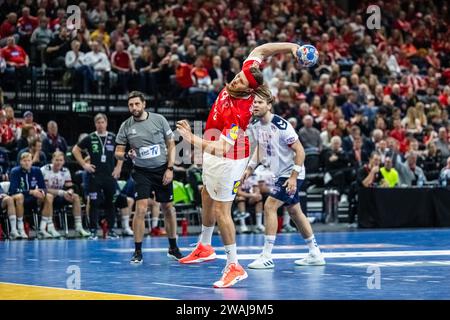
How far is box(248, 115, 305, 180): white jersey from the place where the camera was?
12094 mm

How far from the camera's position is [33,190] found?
58.4ft

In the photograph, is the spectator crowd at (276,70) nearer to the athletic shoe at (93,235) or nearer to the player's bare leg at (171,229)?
the athletic shoe at (93,235)

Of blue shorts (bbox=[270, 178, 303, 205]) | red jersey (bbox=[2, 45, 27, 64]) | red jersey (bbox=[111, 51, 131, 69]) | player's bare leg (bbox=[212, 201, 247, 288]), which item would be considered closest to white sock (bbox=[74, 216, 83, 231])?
red jersey (bbox=[2, 45, 27, 64])

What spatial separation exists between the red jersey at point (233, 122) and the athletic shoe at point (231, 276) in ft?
3.93

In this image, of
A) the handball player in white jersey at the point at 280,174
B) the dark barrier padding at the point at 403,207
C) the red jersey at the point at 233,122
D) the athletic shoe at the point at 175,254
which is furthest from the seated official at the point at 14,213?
the red jersey at the point at 233,122

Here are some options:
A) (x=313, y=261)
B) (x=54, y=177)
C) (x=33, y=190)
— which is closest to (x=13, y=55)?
(x=54, y=177)

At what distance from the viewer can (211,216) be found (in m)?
12.2

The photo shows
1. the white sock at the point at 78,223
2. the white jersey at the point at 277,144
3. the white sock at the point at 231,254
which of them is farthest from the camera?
the white sock at the point at 78,223

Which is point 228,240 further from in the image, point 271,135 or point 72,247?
point 72,247

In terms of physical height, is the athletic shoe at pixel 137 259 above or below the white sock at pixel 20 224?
below

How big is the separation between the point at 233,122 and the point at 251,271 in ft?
7.03

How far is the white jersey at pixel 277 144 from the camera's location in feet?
39.7

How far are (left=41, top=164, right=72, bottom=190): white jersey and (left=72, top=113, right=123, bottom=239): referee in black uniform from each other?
0.79 m
